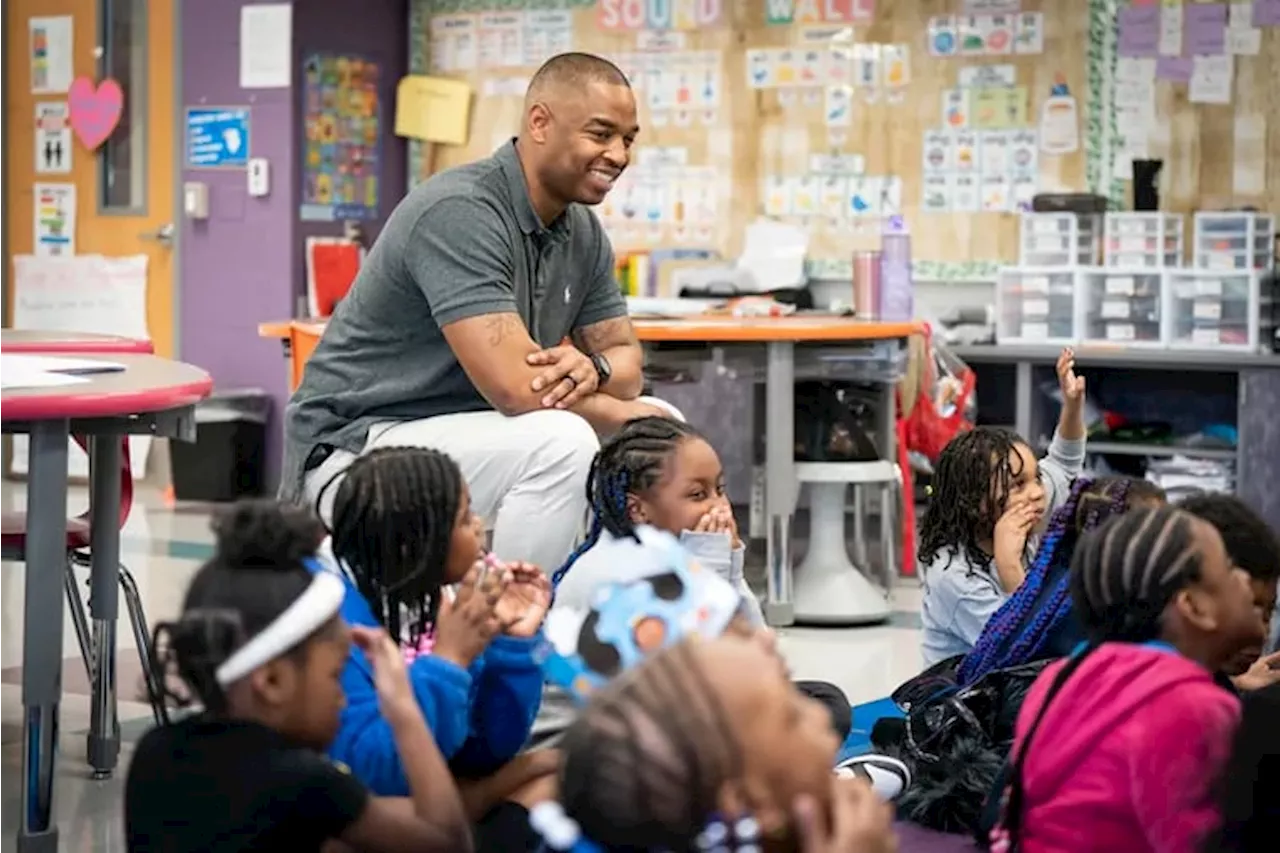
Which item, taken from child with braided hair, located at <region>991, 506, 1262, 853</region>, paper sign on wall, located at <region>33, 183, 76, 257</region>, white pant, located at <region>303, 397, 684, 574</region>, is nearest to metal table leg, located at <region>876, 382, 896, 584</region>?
white pant, located at <region>303, 397, 684, 574</region>

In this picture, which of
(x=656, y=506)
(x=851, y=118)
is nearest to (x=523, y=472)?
(x=656, y=506)

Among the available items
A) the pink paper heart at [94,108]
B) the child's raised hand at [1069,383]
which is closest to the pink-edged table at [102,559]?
the child's raised hand at [1069,383]

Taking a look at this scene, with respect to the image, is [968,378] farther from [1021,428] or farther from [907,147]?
[907,147]

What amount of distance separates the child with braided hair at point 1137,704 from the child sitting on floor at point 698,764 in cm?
51

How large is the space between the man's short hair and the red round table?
2.72 feet

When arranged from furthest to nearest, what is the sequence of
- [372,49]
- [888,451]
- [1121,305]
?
[372,49] → [1121,305] → [888,451]

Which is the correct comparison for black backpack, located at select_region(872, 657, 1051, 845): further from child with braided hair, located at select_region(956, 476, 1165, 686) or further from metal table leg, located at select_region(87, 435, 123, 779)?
Result: metal table leg, located at select_region(87, 435, 123, 779)

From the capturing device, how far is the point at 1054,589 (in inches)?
105

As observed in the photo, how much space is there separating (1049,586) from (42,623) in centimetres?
135

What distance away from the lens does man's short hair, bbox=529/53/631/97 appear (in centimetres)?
324

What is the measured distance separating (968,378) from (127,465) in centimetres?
259

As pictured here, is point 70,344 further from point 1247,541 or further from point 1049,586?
point 1247,541

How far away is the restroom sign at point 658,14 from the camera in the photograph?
258 inches

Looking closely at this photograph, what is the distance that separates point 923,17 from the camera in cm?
→ 622
